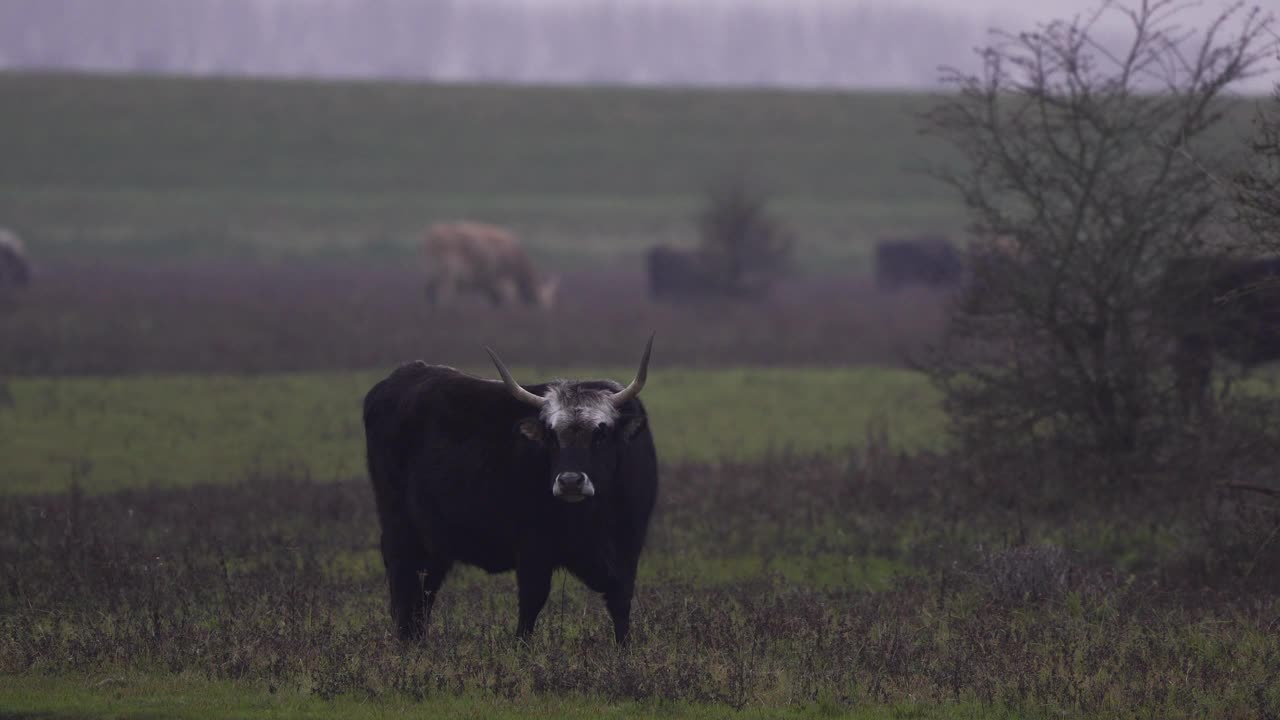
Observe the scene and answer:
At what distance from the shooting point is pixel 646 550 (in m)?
12.7

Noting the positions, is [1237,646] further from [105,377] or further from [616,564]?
[105,377]

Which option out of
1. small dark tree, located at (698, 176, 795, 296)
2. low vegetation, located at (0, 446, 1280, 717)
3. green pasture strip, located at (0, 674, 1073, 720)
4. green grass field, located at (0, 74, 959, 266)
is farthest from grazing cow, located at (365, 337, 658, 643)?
→ green grass field, located at (0, 74, 959, 266)

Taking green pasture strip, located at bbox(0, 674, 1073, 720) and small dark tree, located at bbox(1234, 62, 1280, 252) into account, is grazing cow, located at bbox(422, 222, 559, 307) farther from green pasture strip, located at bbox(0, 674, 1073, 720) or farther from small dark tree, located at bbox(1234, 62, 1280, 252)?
green pasture strip, located at bbox(0, 674, 1073, 720)

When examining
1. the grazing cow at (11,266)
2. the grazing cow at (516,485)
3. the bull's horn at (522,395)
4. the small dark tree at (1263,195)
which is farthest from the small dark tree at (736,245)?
the bull's horn at (522,395)

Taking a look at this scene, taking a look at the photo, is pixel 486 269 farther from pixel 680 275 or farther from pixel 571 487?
pixel 571 487

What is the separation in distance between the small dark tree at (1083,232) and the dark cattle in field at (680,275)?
86.0ft

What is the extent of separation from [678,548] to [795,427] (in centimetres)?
762

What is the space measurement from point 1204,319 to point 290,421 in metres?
11.4

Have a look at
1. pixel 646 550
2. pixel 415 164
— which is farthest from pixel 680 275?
pixel 415 164

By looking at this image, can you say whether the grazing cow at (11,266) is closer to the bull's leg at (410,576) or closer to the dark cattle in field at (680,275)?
the dark cattle in field at (680,275)

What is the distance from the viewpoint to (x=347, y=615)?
10281 millimetres

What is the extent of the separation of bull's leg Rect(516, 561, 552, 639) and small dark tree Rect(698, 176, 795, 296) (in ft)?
105

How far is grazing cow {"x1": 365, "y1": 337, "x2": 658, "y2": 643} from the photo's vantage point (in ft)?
29.6

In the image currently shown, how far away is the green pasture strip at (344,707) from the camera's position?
25.6 feet
